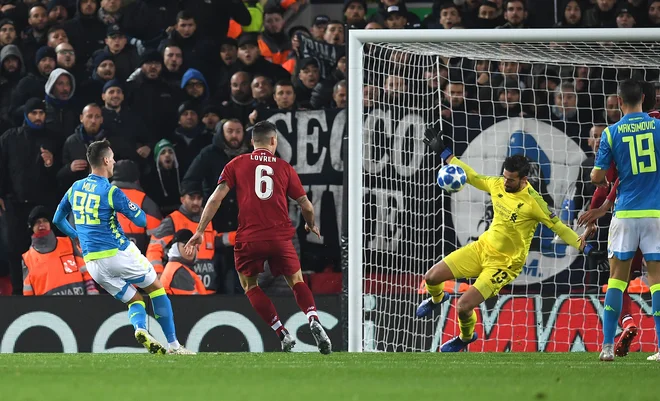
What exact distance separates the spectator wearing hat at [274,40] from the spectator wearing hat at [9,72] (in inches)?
108

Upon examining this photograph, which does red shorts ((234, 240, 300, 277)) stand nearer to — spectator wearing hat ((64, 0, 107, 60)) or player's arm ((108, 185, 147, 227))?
player's arm ((108, 185, 147, 227))

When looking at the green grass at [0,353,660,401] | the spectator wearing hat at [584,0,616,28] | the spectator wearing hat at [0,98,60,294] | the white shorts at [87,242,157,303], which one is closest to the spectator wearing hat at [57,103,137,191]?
the spectator wearing hat at [0,98,60,294]

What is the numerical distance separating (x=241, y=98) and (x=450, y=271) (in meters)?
3.49

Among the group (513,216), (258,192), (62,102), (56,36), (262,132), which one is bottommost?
(513,216)

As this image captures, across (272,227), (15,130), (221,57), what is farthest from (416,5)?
(272,227)

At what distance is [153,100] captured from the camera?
1219 cm

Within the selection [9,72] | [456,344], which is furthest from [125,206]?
[9,72]

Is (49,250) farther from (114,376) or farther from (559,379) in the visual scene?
(559,379)

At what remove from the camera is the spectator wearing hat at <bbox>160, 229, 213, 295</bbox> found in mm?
11094

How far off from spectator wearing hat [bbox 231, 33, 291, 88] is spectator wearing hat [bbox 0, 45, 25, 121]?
243 cm

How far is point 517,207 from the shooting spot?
961 centimetres

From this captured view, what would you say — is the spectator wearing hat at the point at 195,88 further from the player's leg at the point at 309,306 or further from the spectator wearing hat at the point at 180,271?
the player's leg at the point at 309,306

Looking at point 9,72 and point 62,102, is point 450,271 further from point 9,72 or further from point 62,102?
point 9,72

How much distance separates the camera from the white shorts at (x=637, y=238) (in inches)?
307
